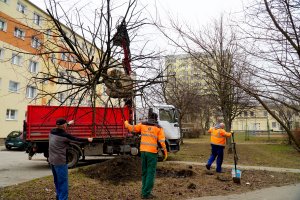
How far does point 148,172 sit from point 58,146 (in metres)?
2.07

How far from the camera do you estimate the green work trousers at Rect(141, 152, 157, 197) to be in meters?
6.71

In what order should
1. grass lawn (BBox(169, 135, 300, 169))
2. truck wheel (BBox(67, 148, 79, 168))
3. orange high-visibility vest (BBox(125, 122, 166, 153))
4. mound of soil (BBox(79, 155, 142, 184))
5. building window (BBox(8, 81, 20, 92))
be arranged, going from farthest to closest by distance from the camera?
building window (BBox(8, 81, 20, 92)) → grass lawn (BBox(169, 135, 300, 169)) → truck wheel (BBox(67, 148, 79, 168)) → mound of soil (BBox(79, 155, 142, 184)) → orange high-visibility vest (BBox(125, 122, 166, 153))

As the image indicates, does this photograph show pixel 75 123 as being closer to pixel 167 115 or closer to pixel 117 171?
pixel 117 171

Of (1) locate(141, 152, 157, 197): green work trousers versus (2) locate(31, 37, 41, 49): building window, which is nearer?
(1) locate(141, 152, 157, 197): green work trousers

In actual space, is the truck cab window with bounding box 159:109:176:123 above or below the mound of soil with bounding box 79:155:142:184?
above

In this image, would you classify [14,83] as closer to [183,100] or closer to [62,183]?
[183,100]

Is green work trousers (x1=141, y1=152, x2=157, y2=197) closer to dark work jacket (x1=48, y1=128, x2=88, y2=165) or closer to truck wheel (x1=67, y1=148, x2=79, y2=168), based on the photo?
dark work jacket (x1=48, y1=128, x2=88, y2=165)

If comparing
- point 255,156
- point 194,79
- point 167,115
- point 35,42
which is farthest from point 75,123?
point 255,156

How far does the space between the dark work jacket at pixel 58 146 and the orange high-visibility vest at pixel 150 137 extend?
4.93 ft

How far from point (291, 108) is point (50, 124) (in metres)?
10.8

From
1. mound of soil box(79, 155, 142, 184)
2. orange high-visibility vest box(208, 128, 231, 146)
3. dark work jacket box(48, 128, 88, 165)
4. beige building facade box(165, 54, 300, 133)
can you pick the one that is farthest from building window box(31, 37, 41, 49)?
orange high-visibility vest box(208, 128, 231, 146)

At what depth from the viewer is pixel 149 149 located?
23.0 ft

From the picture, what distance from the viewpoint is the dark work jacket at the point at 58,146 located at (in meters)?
6.37

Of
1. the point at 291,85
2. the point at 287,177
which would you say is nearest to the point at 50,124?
the point at 287,177
